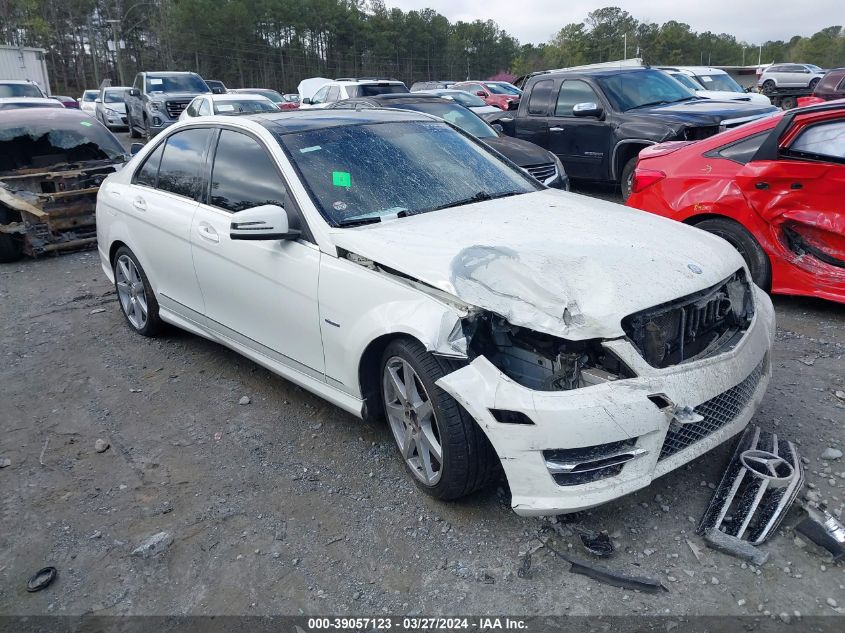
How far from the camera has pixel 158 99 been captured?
19656mm

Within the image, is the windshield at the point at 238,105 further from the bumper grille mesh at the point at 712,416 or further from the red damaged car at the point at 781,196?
the bumper grille mesh at the point at 712,416

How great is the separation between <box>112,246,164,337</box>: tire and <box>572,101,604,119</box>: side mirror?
6.39 metres

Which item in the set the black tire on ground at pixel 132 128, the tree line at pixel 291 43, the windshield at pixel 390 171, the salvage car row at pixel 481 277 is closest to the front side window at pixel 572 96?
the salvage car row at pixel 481 277

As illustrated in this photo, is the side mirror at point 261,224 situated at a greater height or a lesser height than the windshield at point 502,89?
greater

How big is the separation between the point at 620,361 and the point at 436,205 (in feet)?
4.91

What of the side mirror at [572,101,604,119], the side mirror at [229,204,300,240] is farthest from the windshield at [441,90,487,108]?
the side mirror at [229,204,300,240]

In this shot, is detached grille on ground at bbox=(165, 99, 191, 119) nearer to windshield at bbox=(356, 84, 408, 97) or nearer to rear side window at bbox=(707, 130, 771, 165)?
windshield at bbox=(356, 84, 408, 97)

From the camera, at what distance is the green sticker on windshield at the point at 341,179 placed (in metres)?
3.71

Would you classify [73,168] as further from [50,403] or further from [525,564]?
[525,564]

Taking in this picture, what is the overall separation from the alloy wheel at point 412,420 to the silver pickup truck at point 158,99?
1797cm

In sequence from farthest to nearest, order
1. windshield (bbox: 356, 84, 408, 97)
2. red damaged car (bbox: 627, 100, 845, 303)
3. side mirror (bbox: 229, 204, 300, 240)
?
windshield (bbox: 356, 84, 408, 97) < red damaged car (bbox: 627, 100, 845, 303) < side mirror (bbox: 229, 204, 300, 240)

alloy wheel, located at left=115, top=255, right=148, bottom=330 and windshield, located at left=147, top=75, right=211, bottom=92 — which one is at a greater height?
alloy wheel, located at left=115, top=255, right=148, bottom=330

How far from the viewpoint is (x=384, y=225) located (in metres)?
3.46

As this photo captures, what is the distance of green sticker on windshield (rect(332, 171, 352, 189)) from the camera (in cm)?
371
